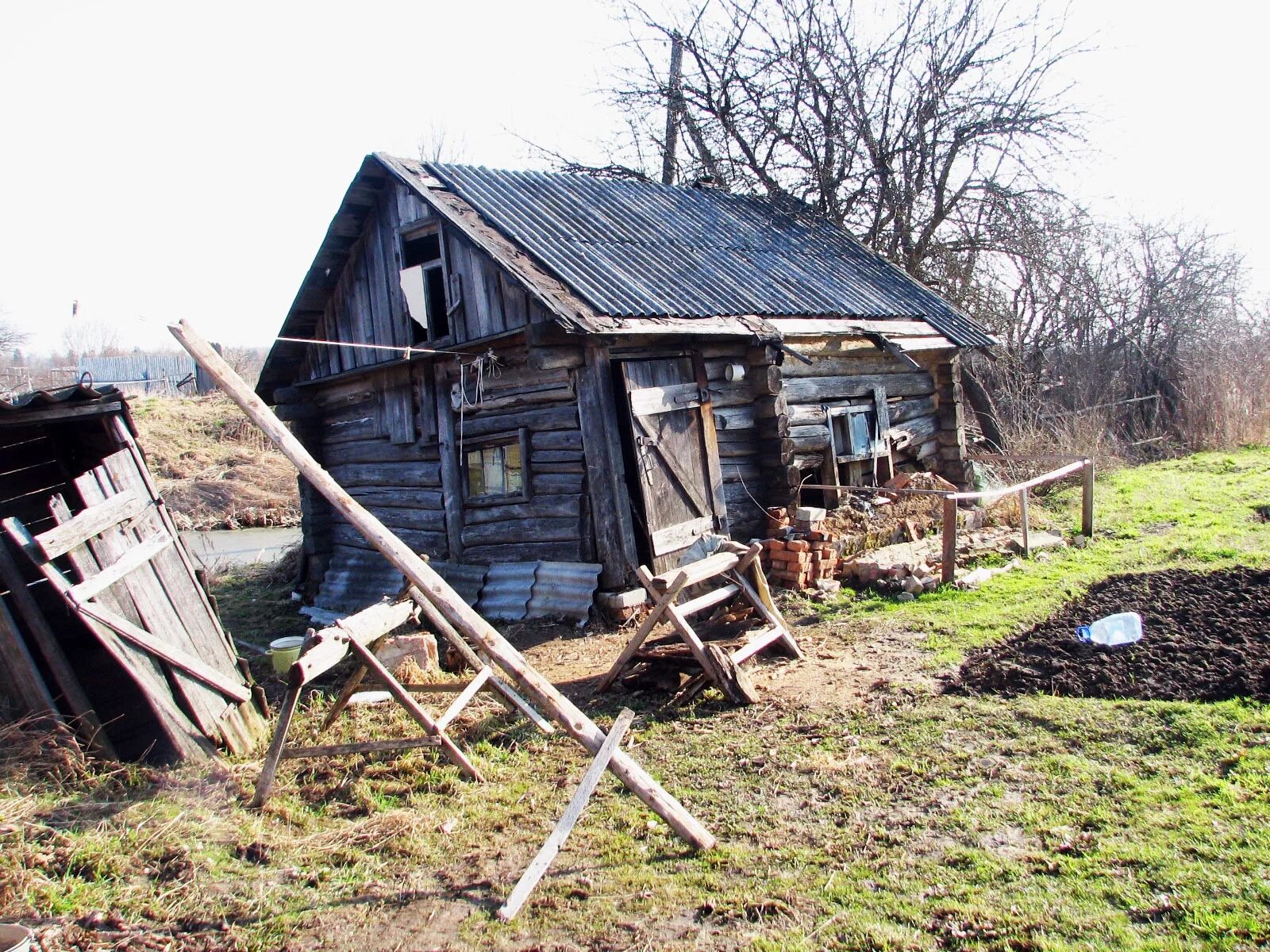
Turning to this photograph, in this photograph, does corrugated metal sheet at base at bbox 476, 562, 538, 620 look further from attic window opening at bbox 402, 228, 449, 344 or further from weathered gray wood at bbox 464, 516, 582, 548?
attic window opening at bbox 402, 228, 449, 344

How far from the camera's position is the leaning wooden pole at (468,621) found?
4.35m

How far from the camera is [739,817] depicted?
4.62 metres

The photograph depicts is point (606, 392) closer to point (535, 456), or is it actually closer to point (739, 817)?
point (535, 456)

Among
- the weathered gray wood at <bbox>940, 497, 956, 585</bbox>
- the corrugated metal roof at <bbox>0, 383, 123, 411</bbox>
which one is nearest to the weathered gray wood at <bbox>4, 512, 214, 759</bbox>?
the corrugated metal roof at <bbox>0, 383, 123, 411</bbox>

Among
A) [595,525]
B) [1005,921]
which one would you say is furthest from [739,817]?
[595,525]

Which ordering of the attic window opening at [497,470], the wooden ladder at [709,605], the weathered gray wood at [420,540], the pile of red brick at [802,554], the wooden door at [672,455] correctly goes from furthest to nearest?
the weathered gray wood at [420,540], the attic window opening at [497,470], the pile of red brick at [802,554], the wooden door at [672,455], the wooden ladder at [709,605]

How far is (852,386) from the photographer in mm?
12141

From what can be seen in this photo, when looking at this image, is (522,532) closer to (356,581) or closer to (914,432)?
(356,581)

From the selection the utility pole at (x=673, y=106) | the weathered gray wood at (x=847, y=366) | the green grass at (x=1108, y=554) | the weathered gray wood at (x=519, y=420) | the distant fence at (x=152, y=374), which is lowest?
the green grass at (x=1108, y=554)

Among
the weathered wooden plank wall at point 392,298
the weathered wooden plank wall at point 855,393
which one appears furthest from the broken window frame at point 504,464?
the weathered wooden plank wall at point 855,393

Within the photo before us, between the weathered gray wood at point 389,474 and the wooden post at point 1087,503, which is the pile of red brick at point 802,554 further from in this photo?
the weathered gray wood at point 389,474

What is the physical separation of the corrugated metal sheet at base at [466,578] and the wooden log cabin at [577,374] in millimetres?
33

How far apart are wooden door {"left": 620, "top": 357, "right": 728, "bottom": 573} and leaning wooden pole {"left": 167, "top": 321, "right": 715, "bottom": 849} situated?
4.37 meters

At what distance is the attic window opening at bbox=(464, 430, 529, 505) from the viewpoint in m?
10.3
